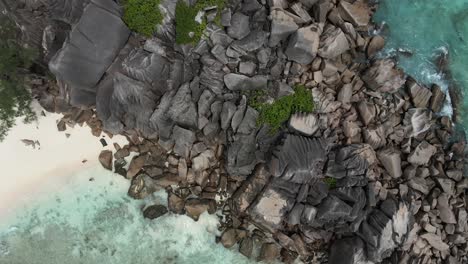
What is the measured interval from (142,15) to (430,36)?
828 centimetres

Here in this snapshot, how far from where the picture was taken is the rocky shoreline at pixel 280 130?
31.9 ft

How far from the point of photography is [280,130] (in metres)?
10.0

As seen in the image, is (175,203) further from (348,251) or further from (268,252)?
(348,251)

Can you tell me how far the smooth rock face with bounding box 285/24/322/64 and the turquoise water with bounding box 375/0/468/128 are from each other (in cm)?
287

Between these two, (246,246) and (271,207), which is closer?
(271,207)

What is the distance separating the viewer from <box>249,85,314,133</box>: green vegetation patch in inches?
388

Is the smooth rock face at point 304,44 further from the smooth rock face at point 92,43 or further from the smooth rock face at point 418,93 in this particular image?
the smooth rock face at point 92,43

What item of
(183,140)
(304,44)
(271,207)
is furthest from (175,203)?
(304,44)

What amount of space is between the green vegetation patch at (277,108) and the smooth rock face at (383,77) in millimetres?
2133

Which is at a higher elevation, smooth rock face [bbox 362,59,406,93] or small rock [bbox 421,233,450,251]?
smooth rock face [bbox 362,59,406,93]

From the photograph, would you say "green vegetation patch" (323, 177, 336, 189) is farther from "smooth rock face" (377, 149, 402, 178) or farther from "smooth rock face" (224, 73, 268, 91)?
"smooth rock face" (224, 73, 268, 91)

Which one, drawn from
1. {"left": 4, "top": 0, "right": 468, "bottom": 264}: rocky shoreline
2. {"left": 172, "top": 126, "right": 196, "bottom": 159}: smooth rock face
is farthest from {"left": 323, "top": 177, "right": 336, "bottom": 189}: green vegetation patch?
{"left": 172, "top": 126, "right": 196, "bottom": 159}: smooth rock face

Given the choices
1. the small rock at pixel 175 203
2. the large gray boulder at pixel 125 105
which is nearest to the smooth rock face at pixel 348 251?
the small rock at pixel 175 203

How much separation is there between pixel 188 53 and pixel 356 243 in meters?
6.62
